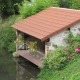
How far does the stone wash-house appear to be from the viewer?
17016 mm

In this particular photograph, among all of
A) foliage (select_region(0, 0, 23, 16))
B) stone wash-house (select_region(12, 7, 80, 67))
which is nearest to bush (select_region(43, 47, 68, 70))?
stone wash-house (select_region(12, 7, 80, 67))

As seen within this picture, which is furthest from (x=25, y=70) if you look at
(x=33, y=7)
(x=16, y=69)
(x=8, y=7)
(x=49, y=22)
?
(x=8, y=7)

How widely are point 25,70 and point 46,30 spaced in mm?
3076

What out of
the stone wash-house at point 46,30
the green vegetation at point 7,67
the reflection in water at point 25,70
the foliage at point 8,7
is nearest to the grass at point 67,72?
the reflection in water at point 25,70

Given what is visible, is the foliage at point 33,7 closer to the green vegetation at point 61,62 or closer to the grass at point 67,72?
the green vegetation at point 61,62

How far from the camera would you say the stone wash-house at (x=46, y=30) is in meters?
17.0

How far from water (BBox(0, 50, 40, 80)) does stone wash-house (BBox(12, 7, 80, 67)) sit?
0.63 metres

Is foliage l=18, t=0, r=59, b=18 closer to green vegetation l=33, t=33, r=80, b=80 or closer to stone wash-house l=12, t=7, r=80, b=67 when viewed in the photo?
stone wash-house l=12, t=7, r=80, b=67

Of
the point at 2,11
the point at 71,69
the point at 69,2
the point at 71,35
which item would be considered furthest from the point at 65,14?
the point at 2,11

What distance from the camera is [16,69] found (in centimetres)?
1912

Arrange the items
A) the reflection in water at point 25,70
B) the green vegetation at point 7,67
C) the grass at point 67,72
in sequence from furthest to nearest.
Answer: the green vegetation at point 7,67 → the reflection in water at point 25,70 → the grass at point 67,72

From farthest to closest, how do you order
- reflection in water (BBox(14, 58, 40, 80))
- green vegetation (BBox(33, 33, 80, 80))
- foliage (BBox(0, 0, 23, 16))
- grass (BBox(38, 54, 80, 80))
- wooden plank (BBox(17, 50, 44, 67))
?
1. foliage (BBox(0, 0, 23, 16))
2. wooden plank (BBox(17, 50, 44, 67))
3. reflection in water (BBox(14, 58, 40, 80))
4. green vegetation (BBox(33, 33, 80, 80))
5. grass (BBox(38, 54, 80, 80))

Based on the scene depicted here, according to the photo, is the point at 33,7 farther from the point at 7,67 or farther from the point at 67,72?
the point at 67,72

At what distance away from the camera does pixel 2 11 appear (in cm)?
3266
